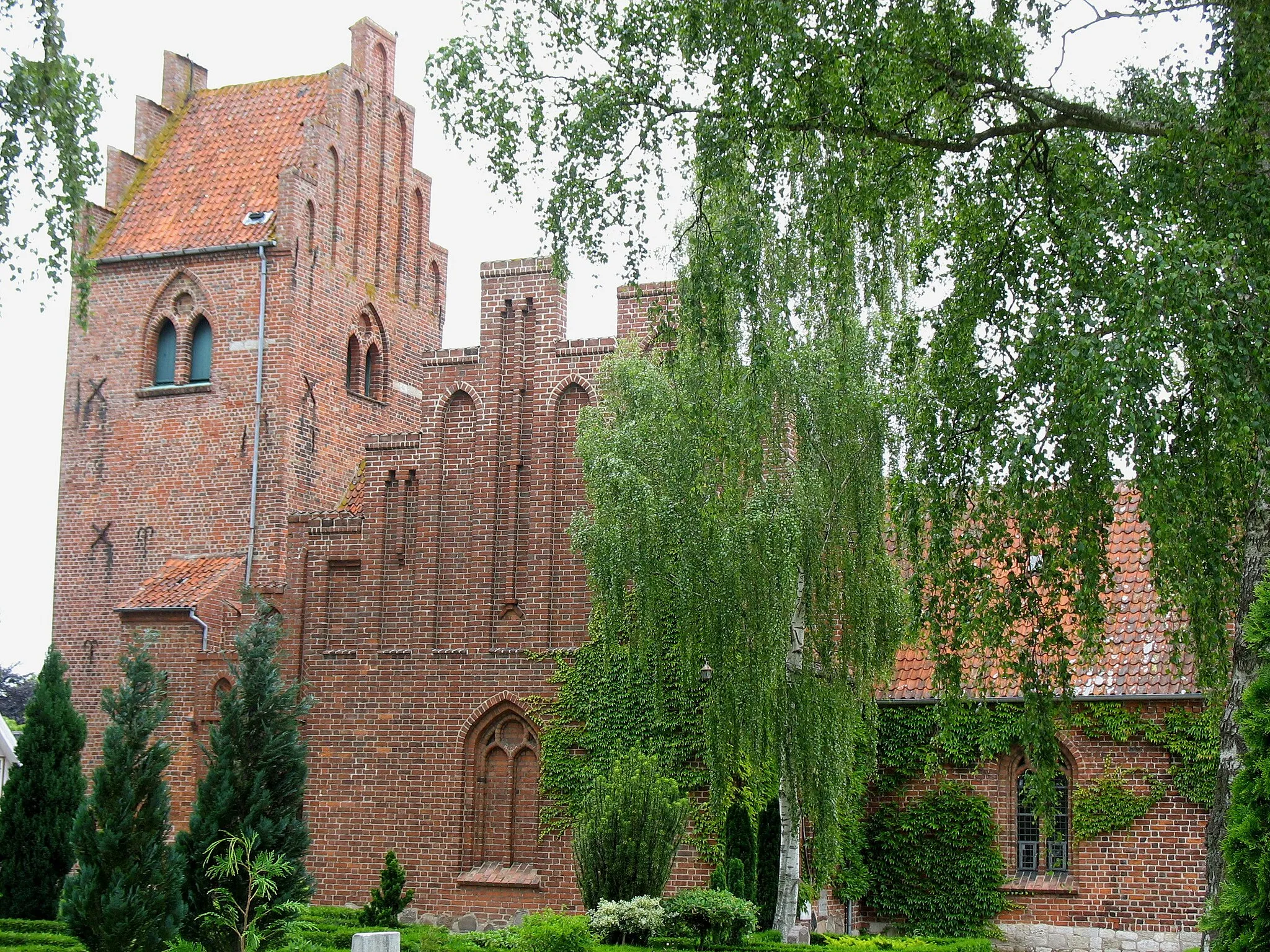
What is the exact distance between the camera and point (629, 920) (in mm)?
15117

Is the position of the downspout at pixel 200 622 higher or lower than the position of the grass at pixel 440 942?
higher

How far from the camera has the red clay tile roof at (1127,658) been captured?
18.1 m

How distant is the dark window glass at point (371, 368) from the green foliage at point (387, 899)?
427 inches

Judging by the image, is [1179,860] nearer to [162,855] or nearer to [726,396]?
[726,396]

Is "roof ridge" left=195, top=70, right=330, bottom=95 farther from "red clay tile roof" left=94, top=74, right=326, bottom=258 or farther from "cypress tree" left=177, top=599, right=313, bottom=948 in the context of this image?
"cypress tree" left=177, top=599, right=313, bottom=948

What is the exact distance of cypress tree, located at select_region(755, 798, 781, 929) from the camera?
17609 mm

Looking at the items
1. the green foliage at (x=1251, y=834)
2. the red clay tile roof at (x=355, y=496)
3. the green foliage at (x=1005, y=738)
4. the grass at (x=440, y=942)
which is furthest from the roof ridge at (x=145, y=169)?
the green foliage at (x=1251, y=834)

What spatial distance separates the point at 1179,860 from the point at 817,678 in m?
5.57

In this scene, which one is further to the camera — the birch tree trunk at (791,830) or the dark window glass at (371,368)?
the dark window glass at (371,368)

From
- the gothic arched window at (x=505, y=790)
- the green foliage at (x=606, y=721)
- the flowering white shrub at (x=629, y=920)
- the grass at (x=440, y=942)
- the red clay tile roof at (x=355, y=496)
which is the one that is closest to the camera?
the grass at (x=440, y=942)

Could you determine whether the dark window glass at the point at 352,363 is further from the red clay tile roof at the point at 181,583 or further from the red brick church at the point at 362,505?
the red clay tile roof at the point at 181,583

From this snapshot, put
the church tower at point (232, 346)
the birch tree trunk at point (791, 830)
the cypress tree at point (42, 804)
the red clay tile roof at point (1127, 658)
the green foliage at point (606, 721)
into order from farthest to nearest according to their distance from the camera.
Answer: the church tower at point (232, 346) < the green foliage at point (606, 721) < the cypress tree at point (42, 804) < the red clay tile roof at point (1127, 658) < the birch tree trunk at point (791, 830)

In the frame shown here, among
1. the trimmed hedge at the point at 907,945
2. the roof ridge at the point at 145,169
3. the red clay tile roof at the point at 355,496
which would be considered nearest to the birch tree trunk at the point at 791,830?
the trimmed hedge at the point at 907,945

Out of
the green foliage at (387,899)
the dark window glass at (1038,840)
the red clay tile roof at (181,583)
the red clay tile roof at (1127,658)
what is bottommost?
the green foliage at (387,899)
